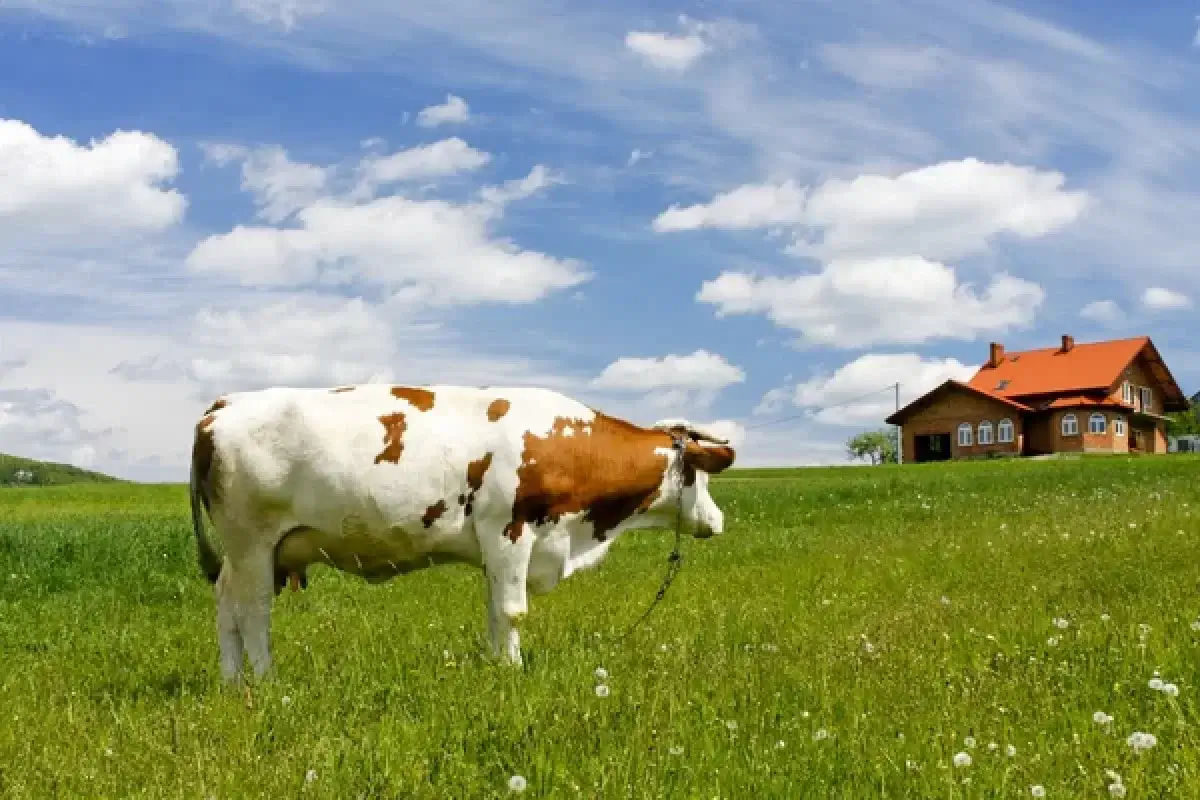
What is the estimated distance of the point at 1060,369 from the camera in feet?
279

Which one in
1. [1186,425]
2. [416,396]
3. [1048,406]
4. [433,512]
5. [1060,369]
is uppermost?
[1060,369]

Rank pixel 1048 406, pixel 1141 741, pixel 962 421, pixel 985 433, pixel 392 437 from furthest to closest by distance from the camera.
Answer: pixel 962 421 < pixel 985 433 < pixel 1048 406 < pixel 392 437 < pixel 1141 741

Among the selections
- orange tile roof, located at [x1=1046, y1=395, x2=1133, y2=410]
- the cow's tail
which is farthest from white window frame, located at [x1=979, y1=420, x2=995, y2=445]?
the cow's tail

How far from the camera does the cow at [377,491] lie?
8.88 m

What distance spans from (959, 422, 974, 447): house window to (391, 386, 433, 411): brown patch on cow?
80077 millimetres

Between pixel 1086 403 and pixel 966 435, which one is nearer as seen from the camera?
pixel 1086 403

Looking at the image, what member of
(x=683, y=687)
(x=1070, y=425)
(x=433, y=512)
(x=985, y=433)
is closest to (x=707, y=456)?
(x=433, y=512)

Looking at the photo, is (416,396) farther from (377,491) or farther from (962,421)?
(962,421)

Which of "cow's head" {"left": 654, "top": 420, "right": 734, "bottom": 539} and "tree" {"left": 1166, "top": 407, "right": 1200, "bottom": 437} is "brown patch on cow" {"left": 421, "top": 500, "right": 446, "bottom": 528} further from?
"tree" {"left": 1166, "top": 407, "right": 1200, "bottom": 437}

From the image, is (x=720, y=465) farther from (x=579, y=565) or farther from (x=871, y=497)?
(x=871, y=497)

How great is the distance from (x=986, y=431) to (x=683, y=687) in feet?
265

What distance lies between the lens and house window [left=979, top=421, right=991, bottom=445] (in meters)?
83.1

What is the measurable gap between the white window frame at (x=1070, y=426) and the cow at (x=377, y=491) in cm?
7823

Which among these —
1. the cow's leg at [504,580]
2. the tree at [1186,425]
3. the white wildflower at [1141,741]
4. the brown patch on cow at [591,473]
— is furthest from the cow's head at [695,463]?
the tree at [1186,425]
